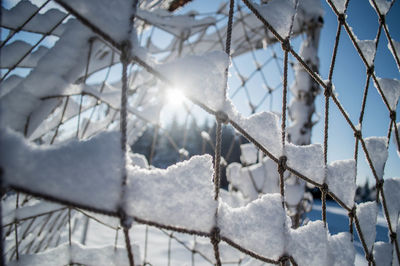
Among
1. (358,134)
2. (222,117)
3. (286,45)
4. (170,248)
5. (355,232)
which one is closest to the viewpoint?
(222,117)

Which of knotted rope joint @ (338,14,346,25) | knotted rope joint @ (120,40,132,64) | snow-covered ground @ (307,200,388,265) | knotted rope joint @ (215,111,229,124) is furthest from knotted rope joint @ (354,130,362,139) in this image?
snow-covered ground @ (307,200,388,265)

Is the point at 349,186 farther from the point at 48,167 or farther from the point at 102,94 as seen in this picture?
the point at 102,94

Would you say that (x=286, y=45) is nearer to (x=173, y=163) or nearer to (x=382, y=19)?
(x=173, y=163)

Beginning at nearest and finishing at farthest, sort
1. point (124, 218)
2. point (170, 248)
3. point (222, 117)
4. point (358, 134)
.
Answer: point (124, 218) → point (222, 117) → point (358, 134) → point (170, 248)

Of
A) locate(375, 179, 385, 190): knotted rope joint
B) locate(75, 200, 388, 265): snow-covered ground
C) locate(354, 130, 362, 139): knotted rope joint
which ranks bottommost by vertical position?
locate(75, 200, 388, 265): snow-covered ground

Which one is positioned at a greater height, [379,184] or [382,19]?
[382,19]

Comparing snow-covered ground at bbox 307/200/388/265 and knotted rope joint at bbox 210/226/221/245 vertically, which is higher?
knotted rope joint at bbox 210/226/221/245

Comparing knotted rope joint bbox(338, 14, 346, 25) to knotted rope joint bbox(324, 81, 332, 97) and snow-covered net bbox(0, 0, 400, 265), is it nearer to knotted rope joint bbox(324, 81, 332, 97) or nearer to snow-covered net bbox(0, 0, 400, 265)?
snow-covered net bbox(0, 0, 400, 265)

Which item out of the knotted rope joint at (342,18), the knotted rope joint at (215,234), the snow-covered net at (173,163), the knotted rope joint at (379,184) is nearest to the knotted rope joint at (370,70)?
the snow-covered net at (173,163)

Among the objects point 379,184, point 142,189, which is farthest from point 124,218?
point 379,184

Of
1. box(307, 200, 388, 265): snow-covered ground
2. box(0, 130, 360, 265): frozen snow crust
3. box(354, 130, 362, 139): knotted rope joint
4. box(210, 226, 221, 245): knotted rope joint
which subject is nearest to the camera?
box(0, 130, 360, 265): frozen snow crust

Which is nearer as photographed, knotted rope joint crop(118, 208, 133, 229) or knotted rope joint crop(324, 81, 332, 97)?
knotted rope joint crop(118, 208, 133, 229)

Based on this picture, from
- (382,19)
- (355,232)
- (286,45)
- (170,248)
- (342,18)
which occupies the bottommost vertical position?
(170,248)

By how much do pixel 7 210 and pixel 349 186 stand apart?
3.13ft
